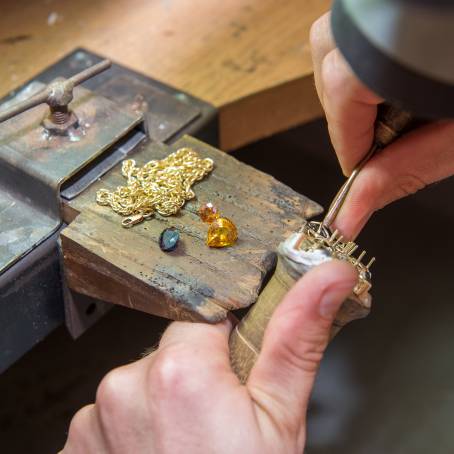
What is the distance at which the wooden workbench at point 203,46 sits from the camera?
1150 millimetres

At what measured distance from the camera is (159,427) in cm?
69

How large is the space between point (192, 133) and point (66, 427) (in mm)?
627

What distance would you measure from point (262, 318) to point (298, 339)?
0.23ft

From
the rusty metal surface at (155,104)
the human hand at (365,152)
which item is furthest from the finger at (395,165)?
the rusty metal surface at (155,104)

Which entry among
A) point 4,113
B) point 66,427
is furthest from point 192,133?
point 66,427

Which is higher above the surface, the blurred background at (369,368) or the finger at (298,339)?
the finger at (298,339)

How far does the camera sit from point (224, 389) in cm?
69

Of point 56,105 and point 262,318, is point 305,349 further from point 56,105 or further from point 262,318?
point 56,105

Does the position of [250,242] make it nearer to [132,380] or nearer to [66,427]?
[132,380]

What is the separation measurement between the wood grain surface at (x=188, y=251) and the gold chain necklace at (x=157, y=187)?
1 cm

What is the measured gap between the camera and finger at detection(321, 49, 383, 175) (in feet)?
2.46

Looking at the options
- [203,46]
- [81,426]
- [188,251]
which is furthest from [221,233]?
[203,46]

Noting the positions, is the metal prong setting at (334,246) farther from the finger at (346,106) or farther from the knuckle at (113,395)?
the knuckle at (113,395)

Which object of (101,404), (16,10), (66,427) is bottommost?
(66,427)
